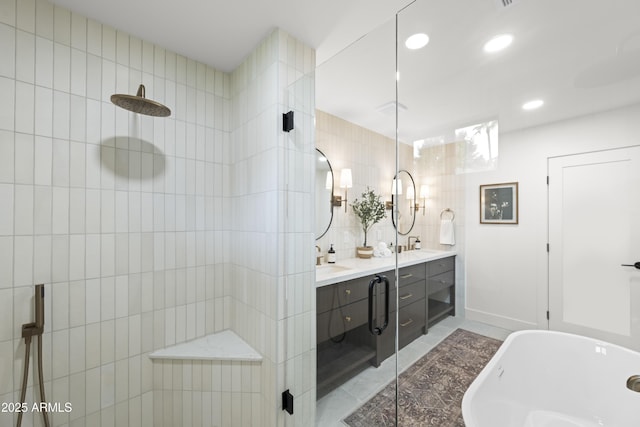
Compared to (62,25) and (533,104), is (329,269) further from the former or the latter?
(62,25)

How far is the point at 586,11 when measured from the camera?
0.94 m

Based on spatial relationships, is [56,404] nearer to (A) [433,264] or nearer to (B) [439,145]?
(A) [433,264]

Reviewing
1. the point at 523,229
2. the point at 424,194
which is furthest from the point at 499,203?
the point at 424,194

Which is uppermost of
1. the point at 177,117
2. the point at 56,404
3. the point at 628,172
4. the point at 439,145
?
the point at 177,117

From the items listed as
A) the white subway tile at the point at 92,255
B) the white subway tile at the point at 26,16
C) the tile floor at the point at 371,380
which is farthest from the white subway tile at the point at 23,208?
the tile floor at the point at 371,380

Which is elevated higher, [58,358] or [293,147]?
[293,147]

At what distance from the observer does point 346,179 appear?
1.65 m

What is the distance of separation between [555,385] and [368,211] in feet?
3.62

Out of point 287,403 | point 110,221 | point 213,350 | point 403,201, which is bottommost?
point 287,403

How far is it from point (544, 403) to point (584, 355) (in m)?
0.24

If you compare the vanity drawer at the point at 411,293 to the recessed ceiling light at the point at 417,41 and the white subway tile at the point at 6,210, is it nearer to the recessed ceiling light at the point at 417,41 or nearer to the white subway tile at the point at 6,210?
the recessed ceiling light at the point at 417,41

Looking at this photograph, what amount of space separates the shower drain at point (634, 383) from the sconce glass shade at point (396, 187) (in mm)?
1071

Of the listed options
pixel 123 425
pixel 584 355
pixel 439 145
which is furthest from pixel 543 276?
pixel 123 425

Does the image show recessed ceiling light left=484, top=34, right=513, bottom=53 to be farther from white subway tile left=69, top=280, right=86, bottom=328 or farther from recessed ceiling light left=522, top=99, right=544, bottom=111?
white subway tile left=69, top=280, right=86, bottom=328
